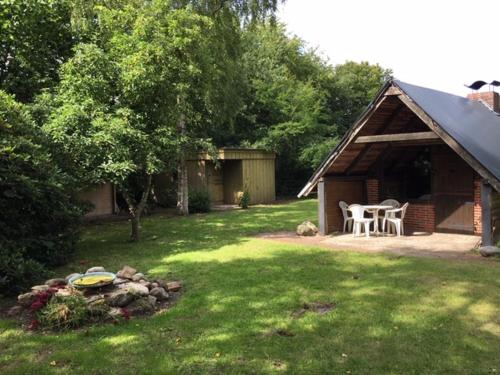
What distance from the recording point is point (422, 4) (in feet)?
30.9

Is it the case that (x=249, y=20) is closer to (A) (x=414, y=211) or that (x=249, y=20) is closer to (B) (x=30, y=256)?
(A) (x=414, y=211)

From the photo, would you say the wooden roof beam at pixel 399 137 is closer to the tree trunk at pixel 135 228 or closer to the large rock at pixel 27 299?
the tree trunk at pixel 135 228

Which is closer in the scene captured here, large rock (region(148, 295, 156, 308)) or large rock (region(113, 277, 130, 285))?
large rock (region(148, 295, 156, 308))

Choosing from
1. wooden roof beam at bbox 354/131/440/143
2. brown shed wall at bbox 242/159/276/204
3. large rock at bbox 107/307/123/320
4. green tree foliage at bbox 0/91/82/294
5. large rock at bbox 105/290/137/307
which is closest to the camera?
large rock at bbox 107/307/123/320

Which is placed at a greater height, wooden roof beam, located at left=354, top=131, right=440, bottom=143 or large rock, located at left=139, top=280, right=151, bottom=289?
wooden roof beam, located at left=354, top=131, right=440, bottom=143

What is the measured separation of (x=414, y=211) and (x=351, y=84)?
22.8 metres

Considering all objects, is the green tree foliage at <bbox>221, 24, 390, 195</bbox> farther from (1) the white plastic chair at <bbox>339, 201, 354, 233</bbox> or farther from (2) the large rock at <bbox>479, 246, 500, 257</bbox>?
(2) the large rock at <bbox>479, 246, 500, 257</bbox>

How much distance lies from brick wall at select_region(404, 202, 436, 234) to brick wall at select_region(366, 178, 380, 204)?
97 cm

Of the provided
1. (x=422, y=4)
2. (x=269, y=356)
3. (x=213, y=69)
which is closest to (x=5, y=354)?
(x=269, y=356)

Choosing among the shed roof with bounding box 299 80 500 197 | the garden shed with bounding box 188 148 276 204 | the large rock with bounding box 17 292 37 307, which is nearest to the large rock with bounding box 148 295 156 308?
the large rock with bounding box 17 292 37 307

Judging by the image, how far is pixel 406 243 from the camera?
33.6ft

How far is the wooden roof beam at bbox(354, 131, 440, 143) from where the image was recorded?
31.9 feet

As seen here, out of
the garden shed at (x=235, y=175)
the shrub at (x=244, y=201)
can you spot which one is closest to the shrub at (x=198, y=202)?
the shrub at (x=244, y=201)

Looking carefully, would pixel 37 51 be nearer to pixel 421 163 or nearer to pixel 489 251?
pixel 421 163
